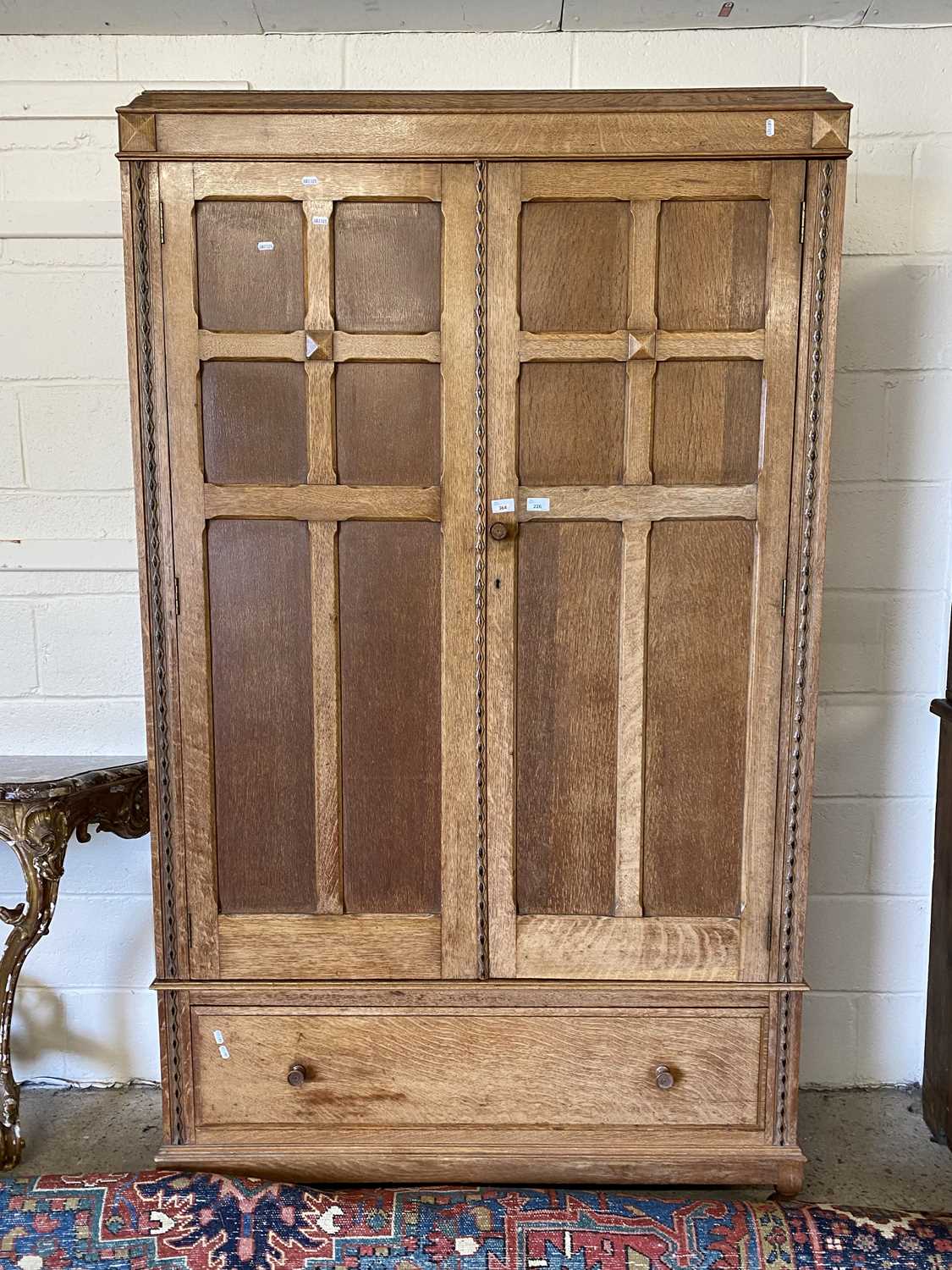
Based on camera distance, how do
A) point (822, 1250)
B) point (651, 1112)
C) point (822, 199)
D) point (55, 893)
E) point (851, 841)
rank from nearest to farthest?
point (822, 199)
point (822, 1250)
point (651, 1112)
point (55, 893)
point (851, 841)

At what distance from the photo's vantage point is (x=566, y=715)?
183cm

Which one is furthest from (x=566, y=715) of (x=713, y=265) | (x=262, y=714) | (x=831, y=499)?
(x=831, y=499)

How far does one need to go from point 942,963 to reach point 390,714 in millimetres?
1514

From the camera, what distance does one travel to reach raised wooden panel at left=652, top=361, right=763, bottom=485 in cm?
173

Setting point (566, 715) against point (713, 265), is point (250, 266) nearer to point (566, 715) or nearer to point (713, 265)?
point (713, 265)

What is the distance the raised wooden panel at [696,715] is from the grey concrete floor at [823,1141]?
0.77 m

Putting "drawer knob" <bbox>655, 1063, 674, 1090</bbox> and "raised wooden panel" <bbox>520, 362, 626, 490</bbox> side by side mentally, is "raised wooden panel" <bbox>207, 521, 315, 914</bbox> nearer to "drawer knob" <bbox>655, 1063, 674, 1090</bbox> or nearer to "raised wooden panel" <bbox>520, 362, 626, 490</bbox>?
"raised wooden panel" <bbox>520, 362, 626, 490</bbox>

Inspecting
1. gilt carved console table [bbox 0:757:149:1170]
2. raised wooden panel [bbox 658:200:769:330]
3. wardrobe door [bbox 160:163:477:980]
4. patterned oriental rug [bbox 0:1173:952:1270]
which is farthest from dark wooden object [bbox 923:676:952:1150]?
gilt carved console table [bbox 0:757:149:1170]

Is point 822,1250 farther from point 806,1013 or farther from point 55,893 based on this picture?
point 55,893

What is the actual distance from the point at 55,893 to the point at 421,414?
1.27 m

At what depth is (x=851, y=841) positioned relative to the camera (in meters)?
2.40

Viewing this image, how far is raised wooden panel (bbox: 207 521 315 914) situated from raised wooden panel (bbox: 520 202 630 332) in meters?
0.59

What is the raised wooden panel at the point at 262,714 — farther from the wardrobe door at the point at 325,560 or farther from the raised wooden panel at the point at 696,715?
the raised wooden panel at the point at 696,715

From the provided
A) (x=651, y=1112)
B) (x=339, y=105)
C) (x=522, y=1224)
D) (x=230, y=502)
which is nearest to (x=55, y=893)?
(x=230, y=502)
